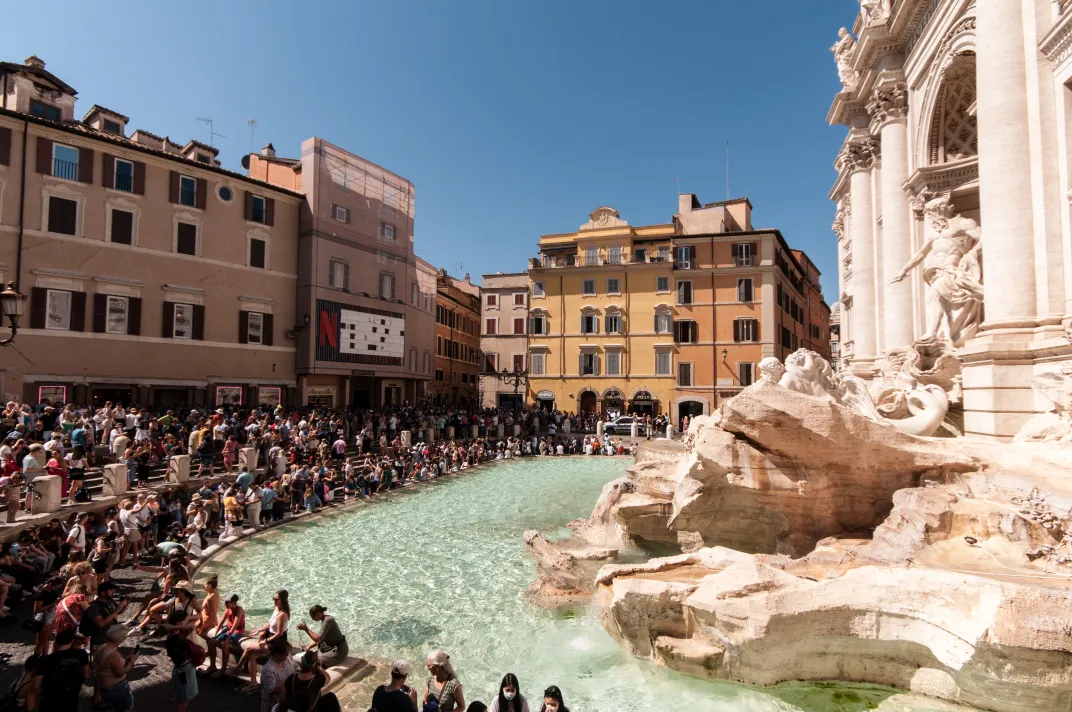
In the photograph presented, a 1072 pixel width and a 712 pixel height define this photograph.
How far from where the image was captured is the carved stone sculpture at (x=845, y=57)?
1880cm

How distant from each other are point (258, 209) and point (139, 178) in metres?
4.58

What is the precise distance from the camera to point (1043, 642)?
4.98m

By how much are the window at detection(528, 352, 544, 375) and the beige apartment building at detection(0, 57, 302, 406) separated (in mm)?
17147

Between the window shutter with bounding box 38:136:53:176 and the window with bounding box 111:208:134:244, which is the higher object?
the window shutter with bounding box 38:136:53:176

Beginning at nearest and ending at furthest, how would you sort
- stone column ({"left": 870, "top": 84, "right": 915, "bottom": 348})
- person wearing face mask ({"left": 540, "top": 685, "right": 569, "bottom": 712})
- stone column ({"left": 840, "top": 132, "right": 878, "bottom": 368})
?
1. person wearing face mask ({"left": 540, "top": 685, "right": 569, "bottom": 712})
2. stone column ({"left": 870, "top": 84, "right": 915, "bottom": 348})
3. stone column ({"left": 840, "top": 132, "right": 878, "bottom": 368})

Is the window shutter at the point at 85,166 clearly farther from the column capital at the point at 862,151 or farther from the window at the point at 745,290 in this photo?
the window at the point at 745,290

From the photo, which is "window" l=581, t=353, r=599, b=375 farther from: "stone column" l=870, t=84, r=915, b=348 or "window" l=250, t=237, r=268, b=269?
"stone column" l=870, t=84, r=915, b=348

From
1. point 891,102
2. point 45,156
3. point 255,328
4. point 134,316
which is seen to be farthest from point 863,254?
point 45,156

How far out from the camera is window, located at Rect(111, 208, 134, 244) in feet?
70.5

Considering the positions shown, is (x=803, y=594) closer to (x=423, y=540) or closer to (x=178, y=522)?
(x=423, y=540)

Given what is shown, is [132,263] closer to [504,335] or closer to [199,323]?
[199,323]

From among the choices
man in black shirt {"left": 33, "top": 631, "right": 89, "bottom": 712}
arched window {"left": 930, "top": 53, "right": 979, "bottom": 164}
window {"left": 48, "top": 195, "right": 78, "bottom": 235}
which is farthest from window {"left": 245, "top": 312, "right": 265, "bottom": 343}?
arched window {"left": 930, "top": 53, "right": 979, "bottom": 164}

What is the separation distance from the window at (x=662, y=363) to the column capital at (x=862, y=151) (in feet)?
62.5

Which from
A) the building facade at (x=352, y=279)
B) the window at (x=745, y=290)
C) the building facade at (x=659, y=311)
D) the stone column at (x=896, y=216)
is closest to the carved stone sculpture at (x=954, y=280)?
the stone column at (x=896, y=216)
